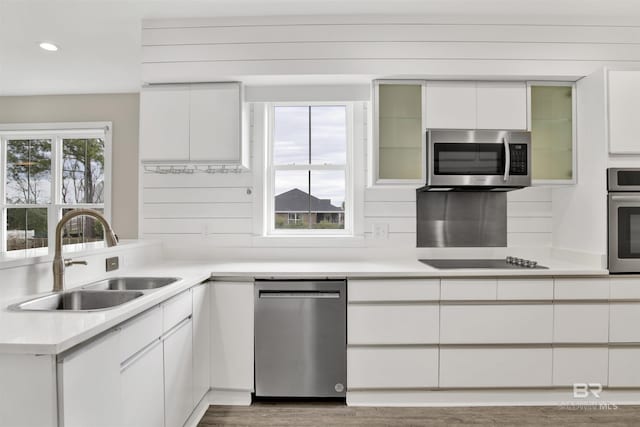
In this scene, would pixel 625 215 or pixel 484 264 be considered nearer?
pixel 625 215

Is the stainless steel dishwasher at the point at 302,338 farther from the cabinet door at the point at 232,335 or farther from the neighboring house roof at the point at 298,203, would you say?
the neighboring house roof at the point at 298,203

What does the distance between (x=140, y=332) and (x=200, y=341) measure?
29.6 inches

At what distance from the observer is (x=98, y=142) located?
13.0 feet

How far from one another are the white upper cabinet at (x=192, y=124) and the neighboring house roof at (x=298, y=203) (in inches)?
25.5

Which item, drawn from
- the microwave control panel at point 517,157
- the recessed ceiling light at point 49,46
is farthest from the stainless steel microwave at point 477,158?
the recessed ceiling light at point 49,46

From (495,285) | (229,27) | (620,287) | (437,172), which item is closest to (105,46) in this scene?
(229,27)

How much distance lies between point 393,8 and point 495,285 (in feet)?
6.63

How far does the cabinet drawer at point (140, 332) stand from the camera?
4.41 feet

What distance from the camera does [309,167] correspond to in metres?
3.06

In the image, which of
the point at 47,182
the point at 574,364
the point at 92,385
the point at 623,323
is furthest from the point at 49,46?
the point at 623,323

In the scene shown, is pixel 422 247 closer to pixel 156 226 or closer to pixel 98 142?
pixel 156 226

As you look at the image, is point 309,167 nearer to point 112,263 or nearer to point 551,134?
point 112,263

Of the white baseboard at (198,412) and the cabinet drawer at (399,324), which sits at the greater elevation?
the cabinet drawer at (399,324)

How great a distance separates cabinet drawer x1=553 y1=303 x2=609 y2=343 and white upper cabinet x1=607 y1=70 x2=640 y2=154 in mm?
1064
